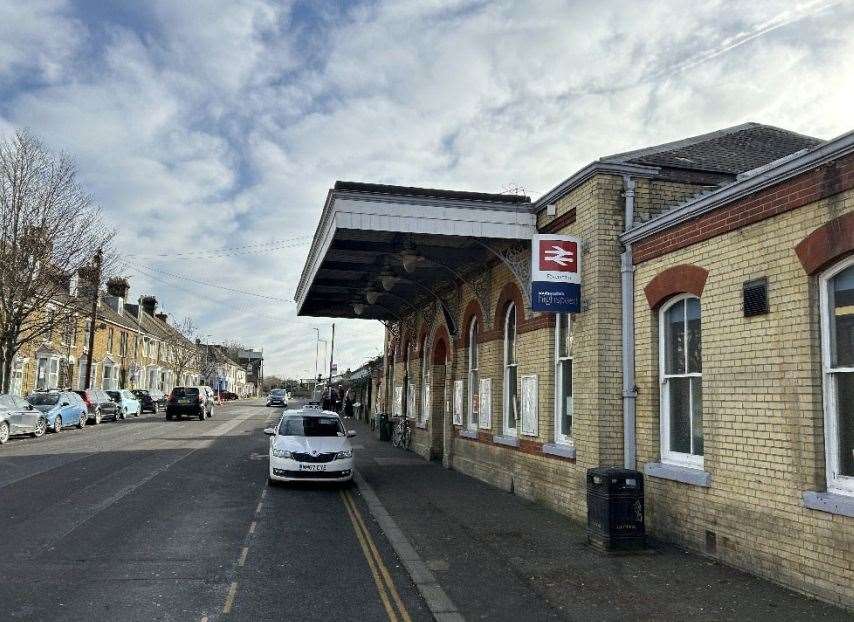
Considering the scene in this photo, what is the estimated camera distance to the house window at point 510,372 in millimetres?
13800

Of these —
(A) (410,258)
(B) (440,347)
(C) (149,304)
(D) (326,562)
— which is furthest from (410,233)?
(C) (149,304)

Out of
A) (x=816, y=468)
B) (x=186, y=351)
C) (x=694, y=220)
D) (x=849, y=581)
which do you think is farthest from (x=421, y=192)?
(x=186, y=351)

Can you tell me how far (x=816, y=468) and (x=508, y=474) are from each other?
707 cm

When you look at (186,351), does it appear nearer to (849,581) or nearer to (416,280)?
(416,280)

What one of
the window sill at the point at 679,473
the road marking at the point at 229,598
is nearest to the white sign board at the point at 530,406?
the window sill at the point at 679,473

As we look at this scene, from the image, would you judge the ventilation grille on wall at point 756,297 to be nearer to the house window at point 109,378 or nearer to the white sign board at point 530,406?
the white sign board at point 530,406

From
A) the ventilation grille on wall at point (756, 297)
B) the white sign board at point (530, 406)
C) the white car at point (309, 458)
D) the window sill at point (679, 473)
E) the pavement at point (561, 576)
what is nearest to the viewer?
the pavement at point (561, 576)

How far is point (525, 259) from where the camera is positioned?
41.8 feet

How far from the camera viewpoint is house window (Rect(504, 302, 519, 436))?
13.8 m

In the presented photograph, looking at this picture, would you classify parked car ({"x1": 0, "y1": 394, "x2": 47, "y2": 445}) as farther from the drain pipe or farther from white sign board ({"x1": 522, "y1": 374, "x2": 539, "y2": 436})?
the drain pipe

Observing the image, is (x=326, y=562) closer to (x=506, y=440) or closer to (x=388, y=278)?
(x=506, y=440)

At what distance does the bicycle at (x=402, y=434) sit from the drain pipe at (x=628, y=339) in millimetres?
13267

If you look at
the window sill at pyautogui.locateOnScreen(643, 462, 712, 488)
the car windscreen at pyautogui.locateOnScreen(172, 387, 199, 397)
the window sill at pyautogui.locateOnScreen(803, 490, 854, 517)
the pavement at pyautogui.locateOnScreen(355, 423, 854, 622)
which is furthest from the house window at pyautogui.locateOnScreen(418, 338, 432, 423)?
the car windscreen at pyautogui.locateOnScreen(172, 387, 199, 397)

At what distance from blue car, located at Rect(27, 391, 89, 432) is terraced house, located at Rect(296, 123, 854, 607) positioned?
1724 centimetres
